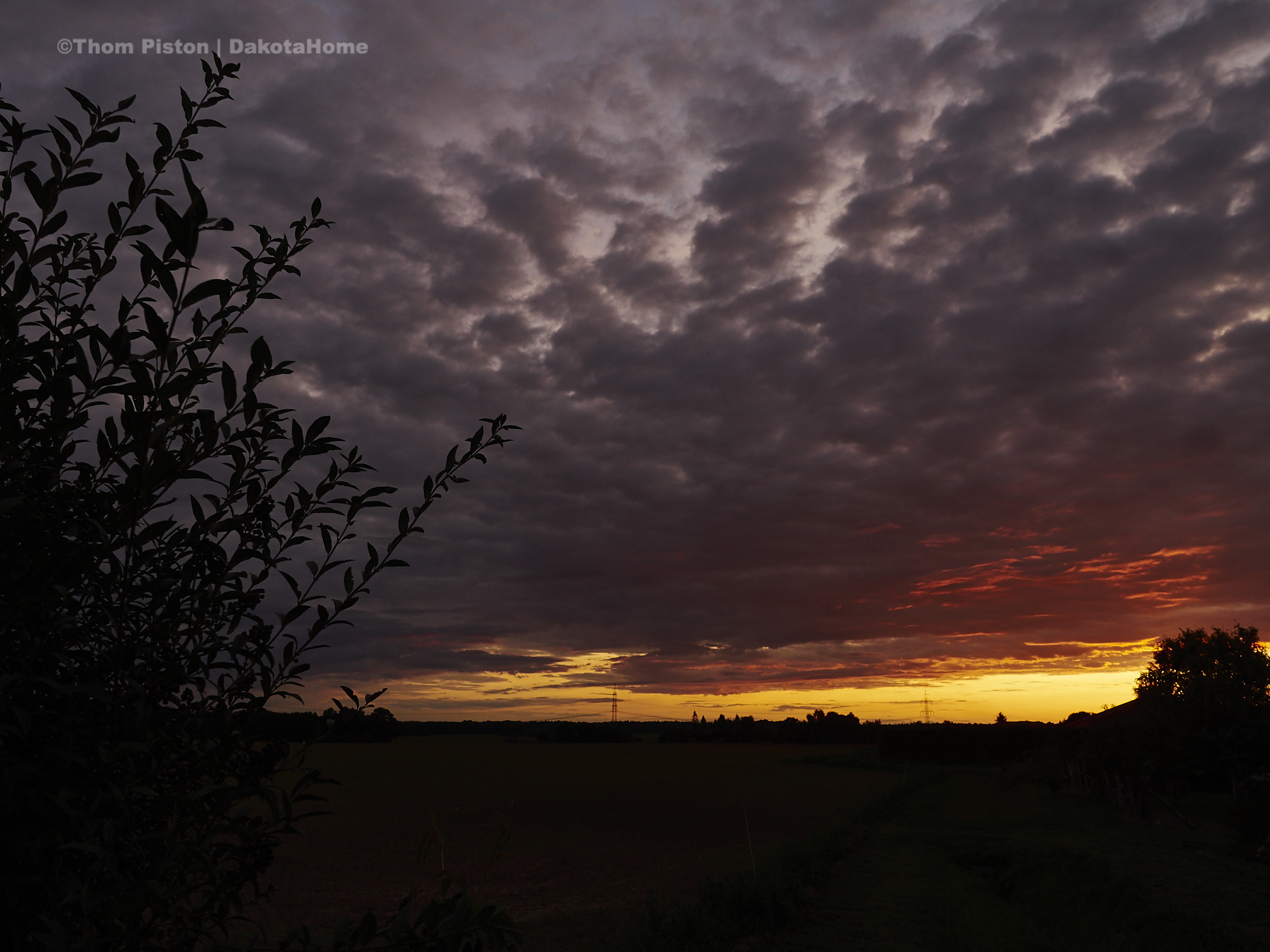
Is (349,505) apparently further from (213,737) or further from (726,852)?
(726,852)

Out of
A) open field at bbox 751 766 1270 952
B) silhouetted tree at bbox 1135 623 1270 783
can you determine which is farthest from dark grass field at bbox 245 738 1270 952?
silhouetted tree at bbox 1135 623 1270 783

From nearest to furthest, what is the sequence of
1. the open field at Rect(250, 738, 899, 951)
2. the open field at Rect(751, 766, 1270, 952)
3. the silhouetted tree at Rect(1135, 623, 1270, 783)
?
the open field at Rect(751, 766, 1270, 952) < the open field at Rect(250, 738, 899, 951) < the silhouetted tree at Rect(1135, 623, 1270, 783)

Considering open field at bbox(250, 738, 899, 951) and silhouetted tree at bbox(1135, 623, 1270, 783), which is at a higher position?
silhouetted tree at bbox(1135, 623, 1270, 783)

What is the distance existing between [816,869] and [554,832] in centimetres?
2449

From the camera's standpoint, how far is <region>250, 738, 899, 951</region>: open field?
74.3 feet

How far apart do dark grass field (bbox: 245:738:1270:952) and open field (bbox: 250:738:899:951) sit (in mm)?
197

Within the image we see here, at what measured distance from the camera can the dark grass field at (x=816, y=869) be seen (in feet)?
49.2

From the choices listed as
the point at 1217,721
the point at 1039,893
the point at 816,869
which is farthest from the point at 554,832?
the point at 1217,721

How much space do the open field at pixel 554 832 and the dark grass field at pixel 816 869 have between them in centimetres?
20

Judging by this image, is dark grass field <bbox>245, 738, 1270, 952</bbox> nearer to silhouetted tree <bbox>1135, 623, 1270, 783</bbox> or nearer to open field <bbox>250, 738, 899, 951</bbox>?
open field <bbox>250, 738, 899, 951</bbox>

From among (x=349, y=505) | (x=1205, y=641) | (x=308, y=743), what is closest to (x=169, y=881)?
(x=308, y=743)

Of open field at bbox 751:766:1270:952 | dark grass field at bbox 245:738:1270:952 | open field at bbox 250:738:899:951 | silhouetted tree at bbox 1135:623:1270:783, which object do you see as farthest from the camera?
silhouetted tree at bbox 1135:623:1270:783

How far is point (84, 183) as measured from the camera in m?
2.66

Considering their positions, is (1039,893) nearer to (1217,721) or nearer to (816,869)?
(816,869)
